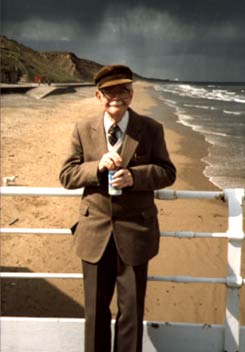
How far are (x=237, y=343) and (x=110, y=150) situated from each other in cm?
137

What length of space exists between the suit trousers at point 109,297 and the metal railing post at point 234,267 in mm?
547

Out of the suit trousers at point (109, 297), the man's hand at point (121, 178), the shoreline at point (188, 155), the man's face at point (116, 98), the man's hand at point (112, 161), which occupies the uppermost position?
the man's face at point (116, 98)

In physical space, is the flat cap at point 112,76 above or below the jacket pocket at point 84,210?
above

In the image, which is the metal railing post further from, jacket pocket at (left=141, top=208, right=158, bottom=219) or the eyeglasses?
the eyeglasses

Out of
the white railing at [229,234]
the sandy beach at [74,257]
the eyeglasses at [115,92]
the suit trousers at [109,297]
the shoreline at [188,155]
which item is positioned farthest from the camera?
the shoreline at [188,155]

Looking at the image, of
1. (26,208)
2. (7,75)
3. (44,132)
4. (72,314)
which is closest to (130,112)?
(72,314)

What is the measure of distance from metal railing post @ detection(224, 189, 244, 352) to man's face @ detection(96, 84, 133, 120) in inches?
31.3

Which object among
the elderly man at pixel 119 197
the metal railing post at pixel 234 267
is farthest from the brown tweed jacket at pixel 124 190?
the metal railing post at pixel 234 267

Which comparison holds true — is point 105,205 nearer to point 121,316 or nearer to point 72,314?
point 121,316

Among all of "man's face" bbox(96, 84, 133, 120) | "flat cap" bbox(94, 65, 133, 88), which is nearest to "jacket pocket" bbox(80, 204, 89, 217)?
"man's face" bbox(96, 84, 133, 120)

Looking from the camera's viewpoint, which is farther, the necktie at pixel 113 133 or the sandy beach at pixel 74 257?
the sandy beach at pixel 74 257

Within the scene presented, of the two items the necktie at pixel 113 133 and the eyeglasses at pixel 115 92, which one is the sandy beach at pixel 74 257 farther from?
the eyeglasses at pixel 115 92

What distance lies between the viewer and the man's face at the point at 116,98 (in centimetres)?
222

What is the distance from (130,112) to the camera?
7.57 ft
